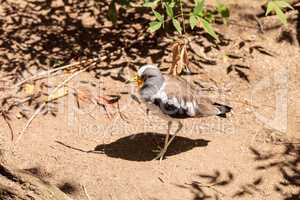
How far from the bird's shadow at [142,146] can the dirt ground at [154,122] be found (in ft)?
0.04

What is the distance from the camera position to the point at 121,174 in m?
6.33

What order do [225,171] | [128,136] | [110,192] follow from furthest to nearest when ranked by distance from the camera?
1. [128,136]
2. [225,171]
3. [110,192]

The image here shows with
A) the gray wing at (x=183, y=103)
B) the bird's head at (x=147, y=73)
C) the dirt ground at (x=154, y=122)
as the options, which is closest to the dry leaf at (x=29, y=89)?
the dirt ground at (x=154, y=122)

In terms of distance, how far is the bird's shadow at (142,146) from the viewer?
674 cm

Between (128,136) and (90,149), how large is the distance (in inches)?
21.3

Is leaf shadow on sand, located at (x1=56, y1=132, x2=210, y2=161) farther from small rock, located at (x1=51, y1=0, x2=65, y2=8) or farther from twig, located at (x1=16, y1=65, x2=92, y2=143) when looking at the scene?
small rock, located at (x1=51, y1=0, x2=65, y2=8)

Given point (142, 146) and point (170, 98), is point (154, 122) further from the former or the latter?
point (170, 98)

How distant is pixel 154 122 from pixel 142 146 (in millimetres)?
493

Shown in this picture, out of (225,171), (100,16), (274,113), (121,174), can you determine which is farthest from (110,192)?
(100,16)

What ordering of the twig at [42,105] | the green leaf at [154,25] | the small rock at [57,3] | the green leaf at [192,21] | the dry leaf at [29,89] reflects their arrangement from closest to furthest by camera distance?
the green leaf at [192,21], the green leaf at [154,25], the twig at [42,105], the dry leaf at [29,89], the small rock at [57,3]

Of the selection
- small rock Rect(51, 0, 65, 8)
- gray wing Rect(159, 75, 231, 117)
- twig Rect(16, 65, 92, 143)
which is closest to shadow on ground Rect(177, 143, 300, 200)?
gray wing Rect(159, 75, 231, 117)

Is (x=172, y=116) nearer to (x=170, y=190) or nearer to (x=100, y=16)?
(x=170, y=190)

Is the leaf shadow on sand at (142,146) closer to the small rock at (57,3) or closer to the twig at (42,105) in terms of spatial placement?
the twig at (42,105)

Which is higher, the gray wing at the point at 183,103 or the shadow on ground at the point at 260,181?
the gray wing at the point at 183,103
